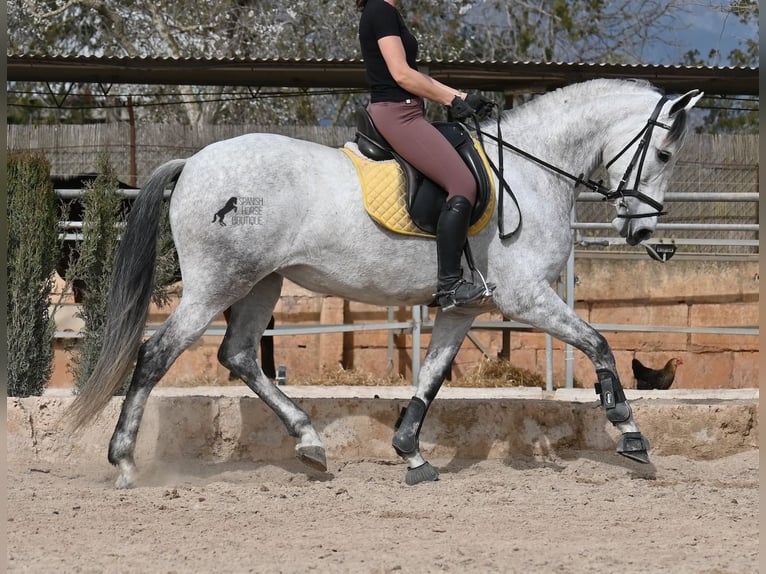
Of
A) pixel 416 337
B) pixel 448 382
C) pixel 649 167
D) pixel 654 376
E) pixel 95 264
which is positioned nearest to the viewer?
pixel 649 167

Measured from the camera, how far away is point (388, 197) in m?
5.77

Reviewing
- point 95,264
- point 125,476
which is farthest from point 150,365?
point 95,264

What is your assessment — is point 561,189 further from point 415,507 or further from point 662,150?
point 415,507

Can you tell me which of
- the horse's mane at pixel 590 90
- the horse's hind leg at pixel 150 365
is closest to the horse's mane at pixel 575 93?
the horse's mane at pixel 590 90

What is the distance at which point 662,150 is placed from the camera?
19.6 ft

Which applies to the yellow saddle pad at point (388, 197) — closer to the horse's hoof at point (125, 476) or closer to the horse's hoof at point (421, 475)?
the horse's hoof at point (421, 475)

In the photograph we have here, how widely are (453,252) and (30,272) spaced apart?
3339 mm

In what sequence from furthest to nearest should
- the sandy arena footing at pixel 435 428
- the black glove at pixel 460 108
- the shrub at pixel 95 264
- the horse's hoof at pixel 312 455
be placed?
the shrub at pixel 95 264 → the sandy arena footing at pixel 435 428 → the horse's hoof at pixel 312 455 → the black glove at pixel 460 108

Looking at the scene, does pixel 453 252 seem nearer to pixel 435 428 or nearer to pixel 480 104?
pixel 480 104

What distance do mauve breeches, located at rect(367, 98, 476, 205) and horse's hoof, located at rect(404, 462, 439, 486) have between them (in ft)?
5.06

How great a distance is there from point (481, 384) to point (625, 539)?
20.8 feet

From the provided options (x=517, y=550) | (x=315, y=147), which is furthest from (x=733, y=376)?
(x=517, y=550)

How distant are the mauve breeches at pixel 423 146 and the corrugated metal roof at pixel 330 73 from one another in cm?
543

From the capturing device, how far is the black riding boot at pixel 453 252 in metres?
5.64
